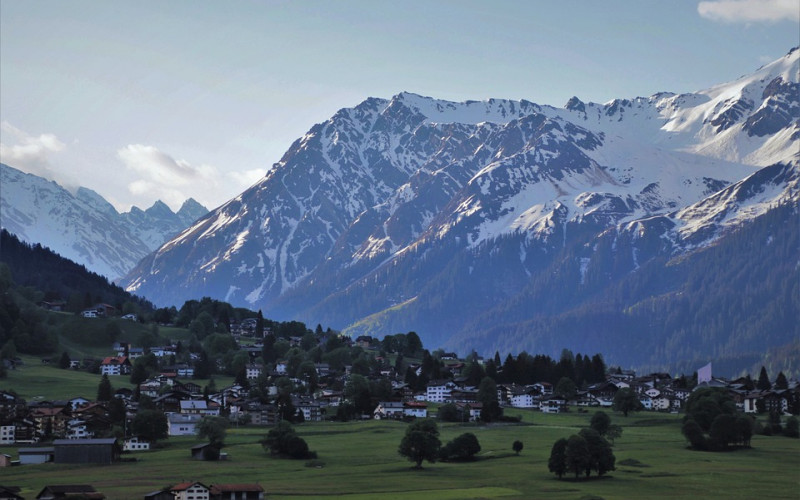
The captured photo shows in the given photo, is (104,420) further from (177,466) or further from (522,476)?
(522,476)

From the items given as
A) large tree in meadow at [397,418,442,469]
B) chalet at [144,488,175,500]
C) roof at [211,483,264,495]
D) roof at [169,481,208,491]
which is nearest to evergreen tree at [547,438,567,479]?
large tree in meadow at [397,418,442,469]

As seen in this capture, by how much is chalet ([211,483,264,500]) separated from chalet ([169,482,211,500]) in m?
0.60

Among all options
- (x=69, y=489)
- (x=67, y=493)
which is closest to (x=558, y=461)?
(x=69, y=489)

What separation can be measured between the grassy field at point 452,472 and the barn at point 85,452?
119 inches

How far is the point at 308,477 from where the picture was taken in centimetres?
12756

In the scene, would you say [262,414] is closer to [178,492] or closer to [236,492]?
[236,492]

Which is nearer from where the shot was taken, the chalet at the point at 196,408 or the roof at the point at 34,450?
the roof at the point at 34,450

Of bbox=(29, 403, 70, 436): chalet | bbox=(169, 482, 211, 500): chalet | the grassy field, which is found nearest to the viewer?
bbox=(169, 482, 211, 500): chalet

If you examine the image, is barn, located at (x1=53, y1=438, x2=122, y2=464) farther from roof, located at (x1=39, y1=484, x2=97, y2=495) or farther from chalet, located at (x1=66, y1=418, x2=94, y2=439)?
roof, located at (x1=39, y1=484, x2=97, y2=495)

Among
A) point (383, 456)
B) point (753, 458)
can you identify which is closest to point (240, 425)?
point (383, 456)

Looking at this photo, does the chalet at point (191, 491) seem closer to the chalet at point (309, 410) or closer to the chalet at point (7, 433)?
the chalet at point (7, 433)

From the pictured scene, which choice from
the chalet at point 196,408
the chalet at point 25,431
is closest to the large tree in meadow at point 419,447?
the chalet at point 25,431

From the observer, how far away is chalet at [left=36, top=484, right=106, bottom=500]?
109938 millimetres

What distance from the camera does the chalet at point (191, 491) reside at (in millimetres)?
112812
